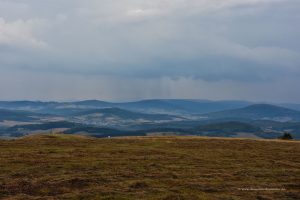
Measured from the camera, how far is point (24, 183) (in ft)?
137

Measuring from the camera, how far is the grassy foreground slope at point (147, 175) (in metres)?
36.3

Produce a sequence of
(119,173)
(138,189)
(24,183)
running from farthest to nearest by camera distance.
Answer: (119,173)
(24,183)
(138,189)

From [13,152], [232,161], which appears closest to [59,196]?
[232,161]

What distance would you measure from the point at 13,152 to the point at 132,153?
20199 mm

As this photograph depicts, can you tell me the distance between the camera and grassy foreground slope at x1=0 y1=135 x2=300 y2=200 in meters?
36.3

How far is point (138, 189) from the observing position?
125 feet

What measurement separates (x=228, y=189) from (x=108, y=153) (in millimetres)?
34782

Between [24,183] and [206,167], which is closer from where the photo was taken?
[24,183]

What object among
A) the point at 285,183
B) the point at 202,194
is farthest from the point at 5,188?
the point at 285,183

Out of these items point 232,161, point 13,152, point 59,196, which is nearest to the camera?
point 59,196

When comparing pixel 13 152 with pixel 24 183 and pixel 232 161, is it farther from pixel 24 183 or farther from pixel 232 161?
pixel 232 161

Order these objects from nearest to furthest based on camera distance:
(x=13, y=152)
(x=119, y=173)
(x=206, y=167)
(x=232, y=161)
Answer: (x=119, y=173) < (x=206, y=167) < (x=232, y=161) < (x=13, y=152)

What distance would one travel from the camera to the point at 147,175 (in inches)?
1827

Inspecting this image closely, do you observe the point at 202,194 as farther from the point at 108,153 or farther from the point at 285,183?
the point at 108,153
